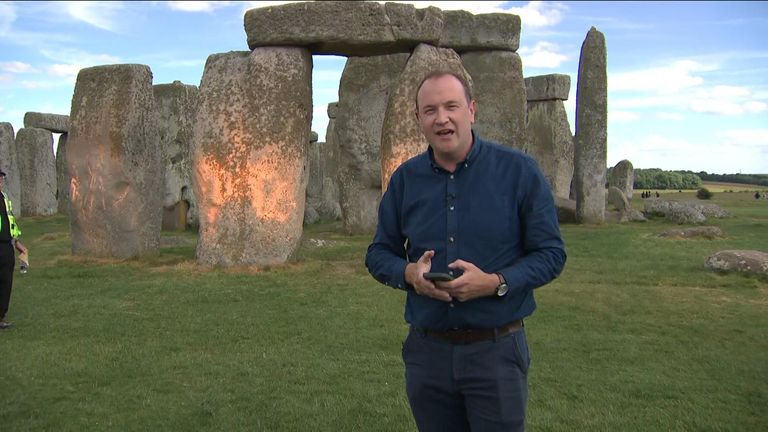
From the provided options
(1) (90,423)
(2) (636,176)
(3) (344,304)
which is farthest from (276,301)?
(2) (636,176)

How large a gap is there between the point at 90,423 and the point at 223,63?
234 inches

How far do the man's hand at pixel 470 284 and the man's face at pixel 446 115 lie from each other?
39 cm

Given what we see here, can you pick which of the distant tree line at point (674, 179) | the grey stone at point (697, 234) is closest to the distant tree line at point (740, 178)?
the distant tree line at point (674, 179)

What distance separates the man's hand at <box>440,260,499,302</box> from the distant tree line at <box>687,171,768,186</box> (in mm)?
47481

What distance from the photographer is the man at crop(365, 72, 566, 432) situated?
86.3 inches

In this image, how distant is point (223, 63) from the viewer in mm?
9008

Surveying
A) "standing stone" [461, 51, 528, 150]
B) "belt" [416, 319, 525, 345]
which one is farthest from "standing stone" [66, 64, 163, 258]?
"belt" [416, 319, 525, 345]

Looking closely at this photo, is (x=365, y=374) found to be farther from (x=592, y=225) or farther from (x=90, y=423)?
(x=592, y=225)

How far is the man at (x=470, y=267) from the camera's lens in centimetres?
219

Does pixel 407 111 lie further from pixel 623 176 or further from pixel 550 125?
pixel 623 176

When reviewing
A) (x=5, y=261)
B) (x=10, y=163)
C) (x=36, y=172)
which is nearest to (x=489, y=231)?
(x=5, y=261)

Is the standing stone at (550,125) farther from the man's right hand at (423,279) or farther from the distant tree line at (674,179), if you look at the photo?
the distant tree line at (674,179)

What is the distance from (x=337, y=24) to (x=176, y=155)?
7330 mm

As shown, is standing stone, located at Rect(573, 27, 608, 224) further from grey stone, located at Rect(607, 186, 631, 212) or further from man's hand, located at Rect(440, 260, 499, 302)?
man's hand, located at Rect(440, 260, 499, 302)
